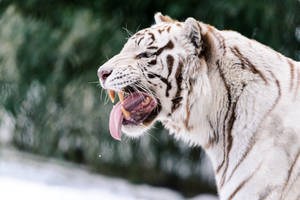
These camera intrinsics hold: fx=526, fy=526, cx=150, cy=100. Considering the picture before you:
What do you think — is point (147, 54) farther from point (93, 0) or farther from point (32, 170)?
point (32, 170)

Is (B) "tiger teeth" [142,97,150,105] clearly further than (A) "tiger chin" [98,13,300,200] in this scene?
Yes

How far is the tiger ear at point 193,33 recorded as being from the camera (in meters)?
2.23

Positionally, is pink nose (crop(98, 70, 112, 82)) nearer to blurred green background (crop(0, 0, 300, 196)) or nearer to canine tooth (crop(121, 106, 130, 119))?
canine tooth (crop(121, 106, 130, 119))

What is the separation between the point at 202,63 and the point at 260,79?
25 centimetres

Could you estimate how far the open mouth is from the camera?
2.43m

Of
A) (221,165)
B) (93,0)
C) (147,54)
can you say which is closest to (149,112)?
(147,54)

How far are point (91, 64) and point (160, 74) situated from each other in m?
3.69

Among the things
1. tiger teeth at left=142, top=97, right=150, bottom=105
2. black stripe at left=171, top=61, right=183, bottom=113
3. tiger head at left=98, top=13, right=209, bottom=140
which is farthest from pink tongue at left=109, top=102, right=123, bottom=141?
black stripe at left=171, top=61, right=183, bottom=113

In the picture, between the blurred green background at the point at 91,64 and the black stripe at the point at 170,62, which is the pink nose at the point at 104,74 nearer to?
the black stripe at the point at 170,62

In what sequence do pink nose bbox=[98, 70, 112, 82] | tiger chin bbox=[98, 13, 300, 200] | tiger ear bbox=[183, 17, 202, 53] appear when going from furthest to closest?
1. pink nose bbox=[98, 70, 112, 82]
2. tiger ear bbox=[183, 17, 202, 53]
3. tiger chin bbox=[98, 13, 300, 200]

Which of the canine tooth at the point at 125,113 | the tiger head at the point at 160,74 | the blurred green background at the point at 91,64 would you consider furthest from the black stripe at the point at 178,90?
the blurred green background at the point at 91,64

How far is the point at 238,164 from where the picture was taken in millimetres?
2066

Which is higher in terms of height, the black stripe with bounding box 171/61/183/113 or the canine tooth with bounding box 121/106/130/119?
the black stripe with bounding box 171/61/183/113

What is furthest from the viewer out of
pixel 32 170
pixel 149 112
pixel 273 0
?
pixel 32 170
